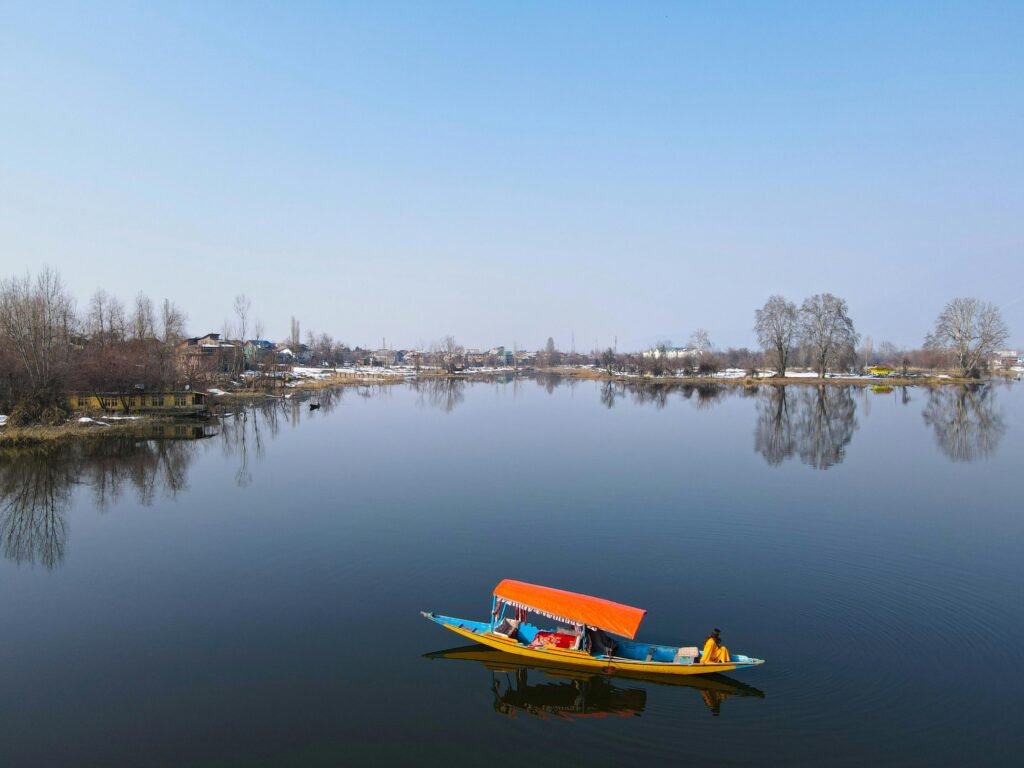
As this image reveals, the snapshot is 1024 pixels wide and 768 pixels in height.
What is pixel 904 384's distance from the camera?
90.3 m

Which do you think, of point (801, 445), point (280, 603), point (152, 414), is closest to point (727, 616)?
point (280, 603)

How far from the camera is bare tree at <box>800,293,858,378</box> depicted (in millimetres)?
103812

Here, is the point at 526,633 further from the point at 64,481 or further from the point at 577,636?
the point at 64,481

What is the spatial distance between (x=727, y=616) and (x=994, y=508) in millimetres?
17161

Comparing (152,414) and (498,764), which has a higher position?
(152,414)

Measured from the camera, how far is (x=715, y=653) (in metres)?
12.1

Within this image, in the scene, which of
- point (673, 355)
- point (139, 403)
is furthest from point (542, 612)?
point (673, 355)

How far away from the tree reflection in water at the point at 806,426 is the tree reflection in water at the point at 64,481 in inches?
A: 1268

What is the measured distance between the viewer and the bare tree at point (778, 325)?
103812mm

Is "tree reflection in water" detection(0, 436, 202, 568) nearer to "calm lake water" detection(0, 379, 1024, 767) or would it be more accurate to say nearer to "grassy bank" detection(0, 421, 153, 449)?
"calm lake water" detection(0, 379, 1024, 767)

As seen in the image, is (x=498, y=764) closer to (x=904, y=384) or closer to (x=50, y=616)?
(x=50, y=616)

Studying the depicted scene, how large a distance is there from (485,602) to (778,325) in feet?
329

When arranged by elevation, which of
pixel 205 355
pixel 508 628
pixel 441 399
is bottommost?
pixel 508 628

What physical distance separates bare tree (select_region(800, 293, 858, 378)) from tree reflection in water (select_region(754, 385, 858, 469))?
96.0 ft
